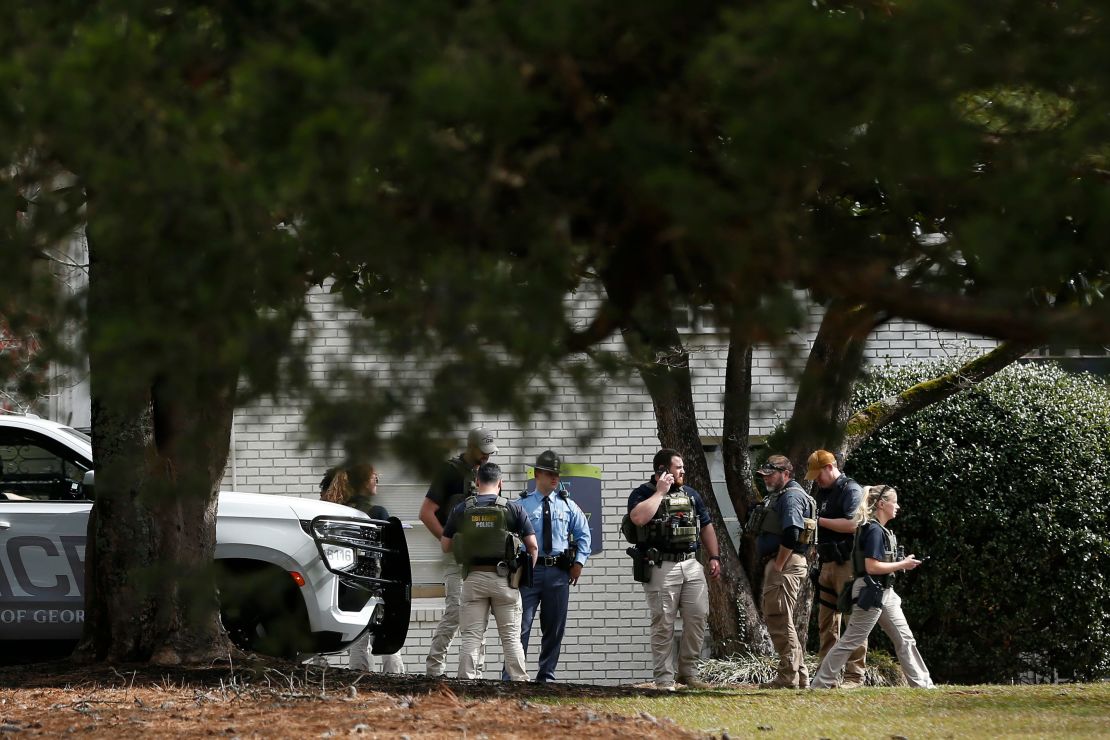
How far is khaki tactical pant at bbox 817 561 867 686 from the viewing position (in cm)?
1064

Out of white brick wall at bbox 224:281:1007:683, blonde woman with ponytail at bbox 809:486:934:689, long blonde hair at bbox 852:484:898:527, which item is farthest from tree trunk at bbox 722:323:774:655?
white brick wall at bbox 224:281:1007:683

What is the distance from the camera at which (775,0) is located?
303 cm

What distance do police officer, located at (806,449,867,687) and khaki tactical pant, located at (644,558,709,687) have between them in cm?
117

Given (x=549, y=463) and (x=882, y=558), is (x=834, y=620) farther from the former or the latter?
(x=549, y=463)

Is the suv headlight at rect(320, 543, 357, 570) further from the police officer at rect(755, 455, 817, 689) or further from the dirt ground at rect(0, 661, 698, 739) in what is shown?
the police officer at rect(755, 455, 817, 689)

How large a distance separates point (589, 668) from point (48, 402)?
6.18 meters

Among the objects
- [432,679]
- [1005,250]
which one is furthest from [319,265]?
[432,679]

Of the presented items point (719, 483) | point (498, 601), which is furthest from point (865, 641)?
point (719, 483)

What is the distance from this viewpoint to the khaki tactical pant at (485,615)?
380 inches

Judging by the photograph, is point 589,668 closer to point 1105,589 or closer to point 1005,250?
point 1105,589

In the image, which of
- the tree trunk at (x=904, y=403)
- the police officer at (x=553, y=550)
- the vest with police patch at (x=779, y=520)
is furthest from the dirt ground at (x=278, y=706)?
the tree trunk at (x=904, y=403)

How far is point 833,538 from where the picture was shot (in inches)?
418

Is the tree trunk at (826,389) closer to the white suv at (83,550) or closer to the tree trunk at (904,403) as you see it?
the white suv at (83,550)

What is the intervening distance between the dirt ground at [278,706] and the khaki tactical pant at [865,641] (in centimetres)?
227
